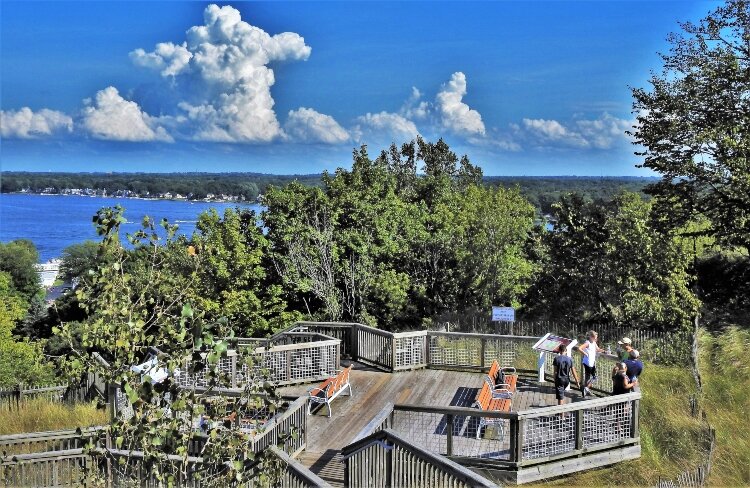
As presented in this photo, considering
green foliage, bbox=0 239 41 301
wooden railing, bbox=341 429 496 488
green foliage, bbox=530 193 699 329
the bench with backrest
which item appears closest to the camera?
wooden railing, bbox=341 429 496 488

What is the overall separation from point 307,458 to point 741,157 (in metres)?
19.4

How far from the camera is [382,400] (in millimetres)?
13039

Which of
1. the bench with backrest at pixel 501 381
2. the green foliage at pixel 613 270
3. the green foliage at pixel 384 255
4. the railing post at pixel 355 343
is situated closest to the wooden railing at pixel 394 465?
the bench with backrest at pixel 501 381

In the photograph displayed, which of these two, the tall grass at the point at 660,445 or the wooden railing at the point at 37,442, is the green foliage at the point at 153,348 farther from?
the tall grass at the point at 660,445

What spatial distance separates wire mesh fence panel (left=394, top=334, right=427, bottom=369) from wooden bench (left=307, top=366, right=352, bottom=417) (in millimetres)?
2035

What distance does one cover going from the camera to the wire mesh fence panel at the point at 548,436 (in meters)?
9.42

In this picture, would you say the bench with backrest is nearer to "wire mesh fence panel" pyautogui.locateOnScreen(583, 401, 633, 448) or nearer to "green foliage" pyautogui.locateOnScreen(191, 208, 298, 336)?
"wire mesh fence panel" pyautogui.locateOnScreen(583, 401, 633, 448)

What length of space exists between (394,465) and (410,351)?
734 centimetres

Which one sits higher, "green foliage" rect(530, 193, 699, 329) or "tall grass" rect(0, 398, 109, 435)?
"green foliage" rect(530, 193, 699, 329)

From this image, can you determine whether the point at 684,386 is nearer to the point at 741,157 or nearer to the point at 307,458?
the point at 307,458

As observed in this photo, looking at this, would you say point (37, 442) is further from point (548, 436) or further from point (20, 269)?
point (20, 269)

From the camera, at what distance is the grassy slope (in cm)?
895

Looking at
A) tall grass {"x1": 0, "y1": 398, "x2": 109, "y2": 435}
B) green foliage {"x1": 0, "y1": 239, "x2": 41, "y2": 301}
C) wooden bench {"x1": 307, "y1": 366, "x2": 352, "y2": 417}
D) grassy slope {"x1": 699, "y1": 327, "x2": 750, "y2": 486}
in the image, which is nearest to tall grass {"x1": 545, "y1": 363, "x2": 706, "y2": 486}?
grassy slope {"x1": 699, "y1": 327, "x2": 750, "y2": 486}

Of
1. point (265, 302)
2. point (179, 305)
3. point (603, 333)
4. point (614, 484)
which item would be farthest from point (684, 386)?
point (265, 302)
